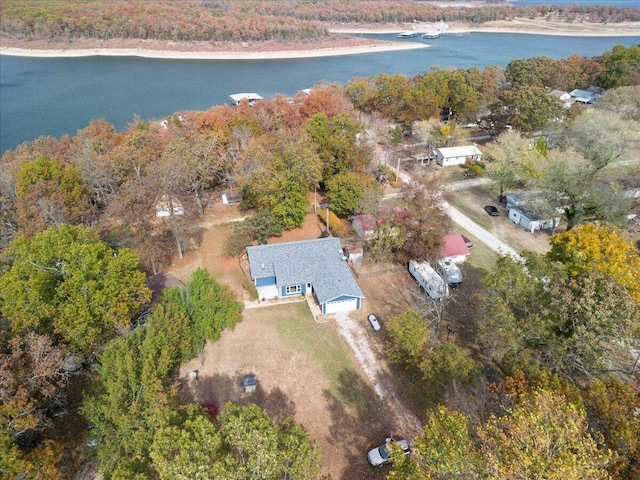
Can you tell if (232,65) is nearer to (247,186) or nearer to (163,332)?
(247,186)

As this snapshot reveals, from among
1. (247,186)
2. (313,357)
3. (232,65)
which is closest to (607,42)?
(232,65)

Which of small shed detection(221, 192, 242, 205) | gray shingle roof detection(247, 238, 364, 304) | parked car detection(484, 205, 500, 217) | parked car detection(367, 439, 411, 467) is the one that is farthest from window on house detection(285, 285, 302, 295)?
parked car detection(484, 205, 500, 217)

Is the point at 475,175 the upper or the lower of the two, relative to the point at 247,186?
lower

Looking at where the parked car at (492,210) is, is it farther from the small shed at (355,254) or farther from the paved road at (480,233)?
the small shed at (355,254)

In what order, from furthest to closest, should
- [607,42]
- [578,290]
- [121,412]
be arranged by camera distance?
[607,42], [578,290], [121,412]

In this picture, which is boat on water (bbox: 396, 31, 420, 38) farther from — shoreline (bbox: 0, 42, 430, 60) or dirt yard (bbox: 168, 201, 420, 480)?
dirt yard (bbox: 168, 201, 420, 480)

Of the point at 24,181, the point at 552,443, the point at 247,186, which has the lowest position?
the point at 247,186

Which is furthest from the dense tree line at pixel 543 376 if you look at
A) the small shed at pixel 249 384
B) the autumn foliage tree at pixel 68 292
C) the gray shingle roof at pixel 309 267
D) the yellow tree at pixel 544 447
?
the autumn foliage tree at pixel 68 292

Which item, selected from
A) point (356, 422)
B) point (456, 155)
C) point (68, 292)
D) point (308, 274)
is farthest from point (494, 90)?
point (68, 292)

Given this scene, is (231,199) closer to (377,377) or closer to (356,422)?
(377,377)
